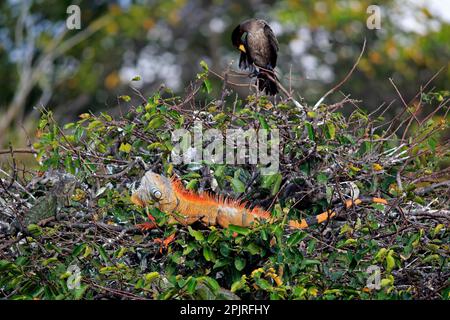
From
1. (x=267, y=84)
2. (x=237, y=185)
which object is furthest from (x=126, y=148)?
(x=267, y=84)

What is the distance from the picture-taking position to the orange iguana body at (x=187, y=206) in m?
4.34

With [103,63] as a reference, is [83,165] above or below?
above

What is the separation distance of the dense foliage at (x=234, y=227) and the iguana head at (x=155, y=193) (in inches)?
2.6

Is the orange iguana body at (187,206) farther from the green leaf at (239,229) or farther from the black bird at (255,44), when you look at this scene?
the black bird at (255,44)

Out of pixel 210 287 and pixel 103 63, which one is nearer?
pixel 210 287

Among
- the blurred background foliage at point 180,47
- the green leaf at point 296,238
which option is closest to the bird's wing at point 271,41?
the green leaf at point 296,238

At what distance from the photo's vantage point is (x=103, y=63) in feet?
58.4

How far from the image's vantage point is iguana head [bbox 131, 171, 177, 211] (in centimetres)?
432

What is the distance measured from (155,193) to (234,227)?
42cm

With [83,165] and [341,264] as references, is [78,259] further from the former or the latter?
[341,264]

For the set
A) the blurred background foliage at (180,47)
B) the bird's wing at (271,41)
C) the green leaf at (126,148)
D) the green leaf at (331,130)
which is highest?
the bird's wing at (271,41)

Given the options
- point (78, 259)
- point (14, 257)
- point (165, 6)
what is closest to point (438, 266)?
point (78, 259)

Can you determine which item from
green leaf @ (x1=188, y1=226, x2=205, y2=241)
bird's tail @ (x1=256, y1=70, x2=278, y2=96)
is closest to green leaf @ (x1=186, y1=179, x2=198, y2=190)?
green leaf @ (x1=188, y1=226, x2=205, y2=241)
